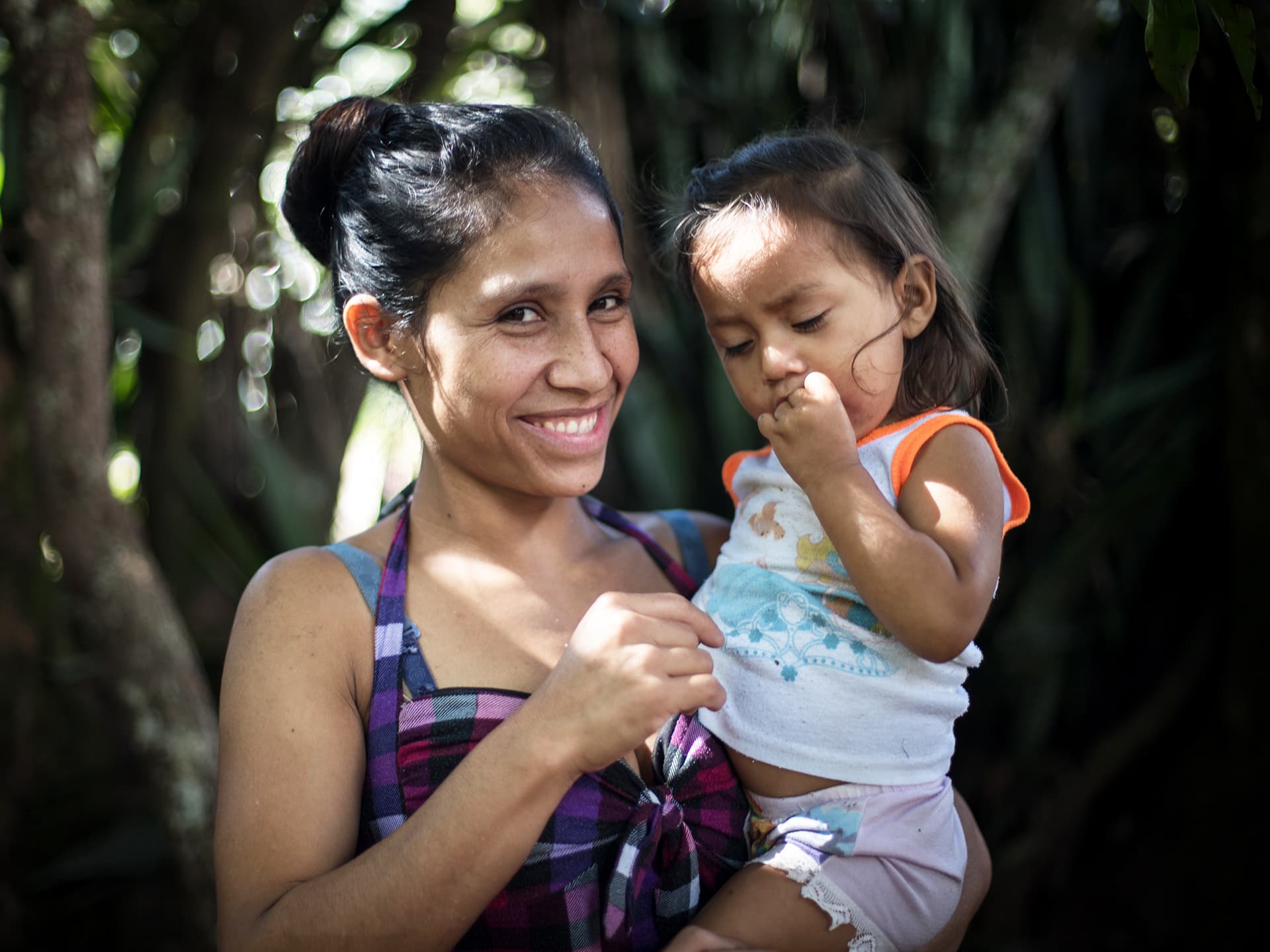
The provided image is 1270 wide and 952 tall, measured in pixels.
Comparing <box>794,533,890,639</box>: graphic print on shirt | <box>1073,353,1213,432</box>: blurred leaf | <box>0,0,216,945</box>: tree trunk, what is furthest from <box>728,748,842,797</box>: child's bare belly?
<box>1073,353,1213,432</box>: blurred leaf

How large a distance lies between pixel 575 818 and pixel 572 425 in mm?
543

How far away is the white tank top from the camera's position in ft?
4.64

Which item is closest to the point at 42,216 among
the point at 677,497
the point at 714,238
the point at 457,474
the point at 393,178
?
the point at 393,178

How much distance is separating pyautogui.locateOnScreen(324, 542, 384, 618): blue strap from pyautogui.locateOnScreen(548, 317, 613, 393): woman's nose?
373 millimetres

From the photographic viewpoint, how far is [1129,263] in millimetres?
3031

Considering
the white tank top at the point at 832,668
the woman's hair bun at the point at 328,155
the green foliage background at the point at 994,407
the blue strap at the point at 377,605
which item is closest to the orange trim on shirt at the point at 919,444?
the white tank top at the point at 832,668

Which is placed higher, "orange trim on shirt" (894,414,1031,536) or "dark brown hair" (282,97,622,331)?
"dark brown hair" (282,97,622,331)

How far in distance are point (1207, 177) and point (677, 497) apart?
168 cm

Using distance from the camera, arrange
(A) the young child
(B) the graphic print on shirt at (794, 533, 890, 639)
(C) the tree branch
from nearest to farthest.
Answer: (A) the young child → (B) the graphic print on shirt at (794, 533, 890, 639) → (C) the tree branch

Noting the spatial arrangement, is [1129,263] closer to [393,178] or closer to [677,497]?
[677,497]

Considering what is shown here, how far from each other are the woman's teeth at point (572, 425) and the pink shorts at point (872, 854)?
58 cm

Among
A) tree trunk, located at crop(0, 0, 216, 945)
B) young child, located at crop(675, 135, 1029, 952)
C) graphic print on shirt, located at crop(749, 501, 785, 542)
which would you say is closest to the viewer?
young child, located at crop(675, 135, 1029, 952)

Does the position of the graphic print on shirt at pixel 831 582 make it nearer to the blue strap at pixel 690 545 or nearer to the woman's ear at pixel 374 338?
the blue strap at pixel 690 545

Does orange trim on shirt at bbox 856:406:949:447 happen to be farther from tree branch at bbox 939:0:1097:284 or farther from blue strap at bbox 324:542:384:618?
tree branch at bbox 939:0:1097:284
